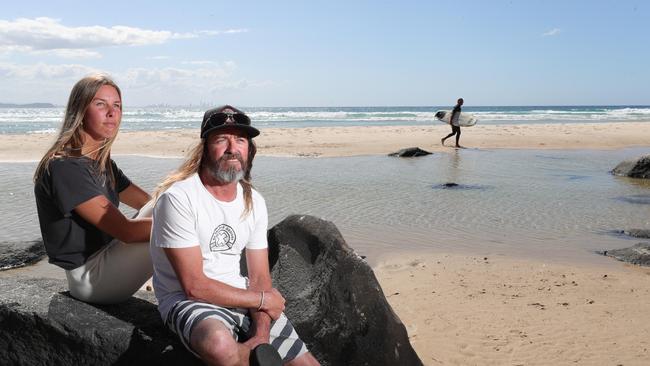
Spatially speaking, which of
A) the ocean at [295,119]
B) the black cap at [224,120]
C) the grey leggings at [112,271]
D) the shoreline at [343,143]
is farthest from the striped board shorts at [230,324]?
the ocean at [295,119]

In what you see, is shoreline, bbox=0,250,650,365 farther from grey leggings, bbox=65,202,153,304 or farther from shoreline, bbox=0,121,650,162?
shoreline, bbox=0,121,650,162

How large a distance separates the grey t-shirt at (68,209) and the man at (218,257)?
0.50 meters

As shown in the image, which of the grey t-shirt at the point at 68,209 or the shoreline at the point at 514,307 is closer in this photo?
the grey t-shirt at the point at 68,209

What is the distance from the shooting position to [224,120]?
337 centimetres

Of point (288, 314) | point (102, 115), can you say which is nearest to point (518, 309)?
point (288, 314)

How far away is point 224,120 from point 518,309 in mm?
3602

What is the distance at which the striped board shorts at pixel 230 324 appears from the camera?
9.95 feet

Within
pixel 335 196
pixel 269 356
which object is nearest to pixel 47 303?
pixel 269 356

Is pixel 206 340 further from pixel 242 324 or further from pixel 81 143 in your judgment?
pixel 81 143

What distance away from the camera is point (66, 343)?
11.6 ft

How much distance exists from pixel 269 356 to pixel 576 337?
3153 millimetres

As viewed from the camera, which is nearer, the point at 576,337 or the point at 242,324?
the point at 242,324

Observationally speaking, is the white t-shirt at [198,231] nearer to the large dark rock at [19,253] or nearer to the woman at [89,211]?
the woman at [89,211]

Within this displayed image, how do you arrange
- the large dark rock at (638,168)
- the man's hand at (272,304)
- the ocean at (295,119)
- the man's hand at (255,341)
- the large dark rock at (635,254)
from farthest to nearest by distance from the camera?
1. the ocean at (295,119)
2. the large dark rock at (638,168)
3. the large dark rock at (635,254)
4. the man's hand at (272,304)
5. the man's hand at (255,341)
